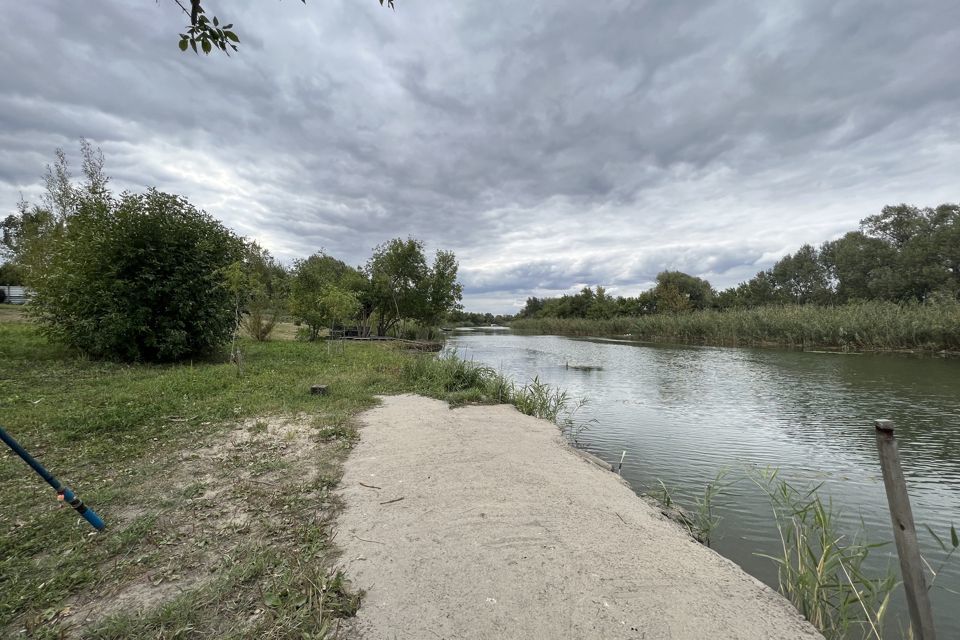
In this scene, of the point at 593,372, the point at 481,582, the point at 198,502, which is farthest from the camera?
the point at 593,372

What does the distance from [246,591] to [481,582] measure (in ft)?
5.25

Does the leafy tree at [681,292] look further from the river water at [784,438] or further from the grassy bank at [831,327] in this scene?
the river water at [784,438]

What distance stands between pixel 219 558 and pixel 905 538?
4.65 meters

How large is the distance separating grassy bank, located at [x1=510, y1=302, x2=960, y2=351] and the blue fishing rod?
3169cm

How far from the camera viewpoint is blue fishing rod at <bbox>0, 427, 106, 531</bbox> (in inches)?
95.3

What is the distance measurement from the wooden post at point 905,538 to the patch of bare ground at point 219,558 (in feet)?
11.1

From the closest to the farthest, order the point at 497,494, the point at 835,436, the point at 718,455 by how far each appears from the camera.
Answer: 1. the point at 497,494
2. the point at 718,455
3. the point at 835,436

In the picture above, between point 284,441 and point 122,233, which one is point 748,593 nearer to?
point 284,441

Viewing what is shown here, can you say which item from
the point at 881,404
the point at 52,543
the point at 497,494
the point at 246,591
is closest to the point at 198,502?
the point at 52,543

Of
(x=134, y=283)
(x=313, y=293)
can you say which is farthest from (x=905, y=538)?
(x=313, y=293)

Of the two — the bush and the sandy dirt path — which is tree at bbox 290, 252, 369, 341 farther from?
the sandy dirt path

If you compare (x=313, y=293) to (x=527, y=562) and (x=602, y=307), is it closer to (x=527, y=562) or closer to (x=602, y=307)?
(x=527, y=562)

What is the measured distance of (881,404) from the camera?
10.6 m

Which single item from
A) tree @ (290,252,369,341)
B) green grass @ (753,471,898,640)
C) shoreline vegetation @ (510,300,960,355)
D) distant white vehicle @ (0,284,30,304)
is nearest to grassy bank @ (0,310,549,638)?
green grass @ (753,471,898,640)
